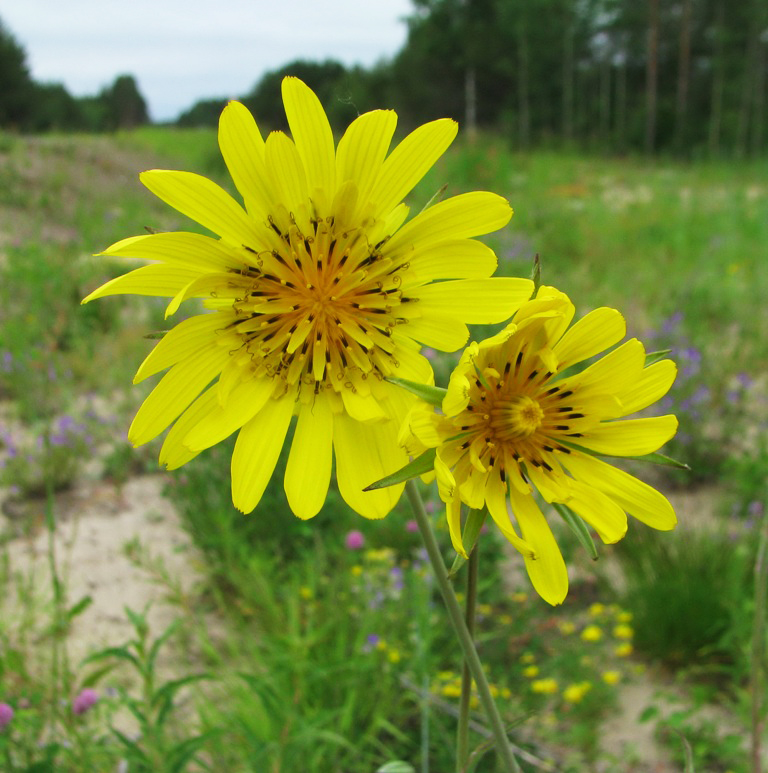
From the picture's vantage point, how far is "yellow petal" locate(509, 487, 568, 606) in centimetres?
84

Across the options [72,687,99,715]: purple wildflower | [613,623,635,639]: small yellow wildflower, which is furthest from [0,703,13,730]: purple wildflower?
[613,623,635,639]: small yellow wildflower

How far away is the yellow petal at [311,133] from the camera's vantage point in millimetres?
855

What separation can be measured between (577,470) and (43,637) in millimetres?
2421

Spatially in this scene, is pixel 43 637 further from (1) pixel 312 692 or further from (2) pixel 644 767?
(2) pixel 644 767

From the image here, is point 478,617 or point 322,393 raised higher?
point 322,393

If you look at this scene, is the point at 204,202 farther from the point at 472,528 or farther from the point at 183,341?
the point at 472,528

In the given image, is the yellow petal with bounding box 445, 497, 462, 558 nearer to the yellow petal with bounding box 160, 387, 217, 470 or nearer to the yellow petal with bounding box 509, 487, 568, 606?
the yellow petal with bounding box 509, 487, 568, 606

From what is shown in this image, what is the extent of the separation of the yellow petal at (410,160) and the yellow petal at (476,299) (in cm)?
14

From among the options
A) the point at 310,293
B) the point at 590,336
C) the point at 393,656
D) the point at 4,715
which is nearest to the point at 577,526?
the point at 590,336

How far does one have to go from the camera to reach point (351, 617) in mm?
2662

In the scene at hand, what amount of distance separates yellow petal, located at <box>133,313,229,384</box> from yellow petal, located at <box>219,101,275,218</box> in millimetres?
165

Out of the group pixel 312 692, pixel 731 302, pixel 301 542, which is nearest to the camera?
pixel 312 692

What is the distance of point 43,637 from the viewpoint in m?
2.58

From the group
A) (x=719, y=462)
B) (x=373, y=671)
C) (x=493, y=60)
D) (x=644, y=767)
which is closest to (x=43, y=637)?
(x=373, y=671)
